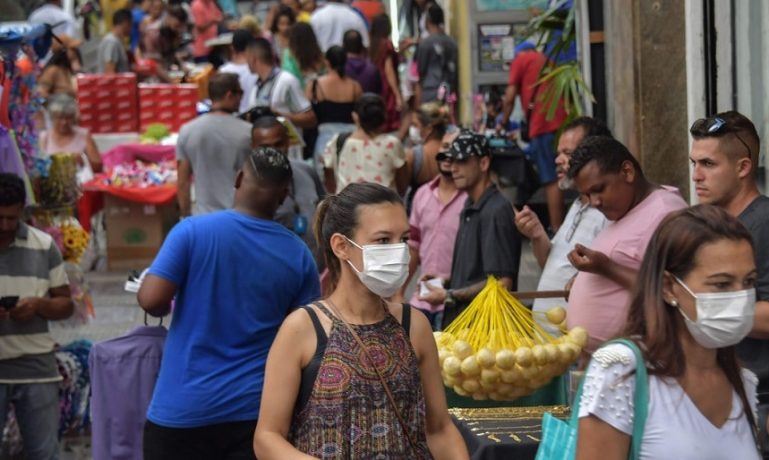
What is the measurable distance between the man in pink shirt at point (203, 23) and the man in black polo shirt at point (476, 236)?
15.0 meters

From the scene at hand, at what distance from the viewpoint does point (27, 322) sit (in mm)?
7664

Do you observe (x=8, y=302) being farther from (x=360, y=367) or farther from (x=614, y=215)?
(x=360, y=367)

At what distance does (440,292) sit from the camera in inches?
289

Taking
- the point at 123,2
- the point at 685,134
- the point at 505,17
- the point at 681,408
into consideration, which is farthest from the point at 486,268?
the point at 123,2

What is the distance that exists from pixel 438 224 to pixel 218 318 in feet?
9.75

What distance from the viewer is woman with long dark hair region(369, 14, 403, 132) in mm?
16812

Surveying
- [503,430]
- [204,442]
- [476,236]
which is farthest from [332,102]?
[204,442]

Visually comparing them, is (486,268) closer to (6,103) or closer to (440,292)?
(440,292)

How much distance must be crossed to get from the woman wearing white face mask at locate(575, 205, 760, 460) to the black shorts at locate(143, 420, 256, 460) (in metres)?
2.16

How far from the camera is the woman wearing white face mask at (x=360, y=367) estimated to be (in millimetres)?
4012

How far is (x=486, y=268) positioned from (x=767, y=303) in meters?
2.50

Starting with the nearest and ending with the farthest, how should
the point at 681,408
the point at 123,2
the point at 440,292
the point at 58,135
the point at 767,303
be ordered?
the point at 681,408 → the point at 767,303 → the point at 440,292 → the point at 58,135 → the point at 123,2

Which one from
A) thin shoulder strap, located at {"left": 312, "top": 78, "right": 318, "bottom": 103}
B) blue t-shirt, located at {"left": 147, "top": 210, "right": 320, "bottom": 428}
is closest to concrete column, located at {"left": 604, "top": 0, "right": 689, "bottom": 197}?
blue t-shirt, located at {"left": 147, "top": 210, "right": 320, "bottom": 428}

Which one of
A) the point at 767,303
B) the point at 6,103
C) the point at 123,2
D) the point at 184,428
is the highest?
the point at 123,2
